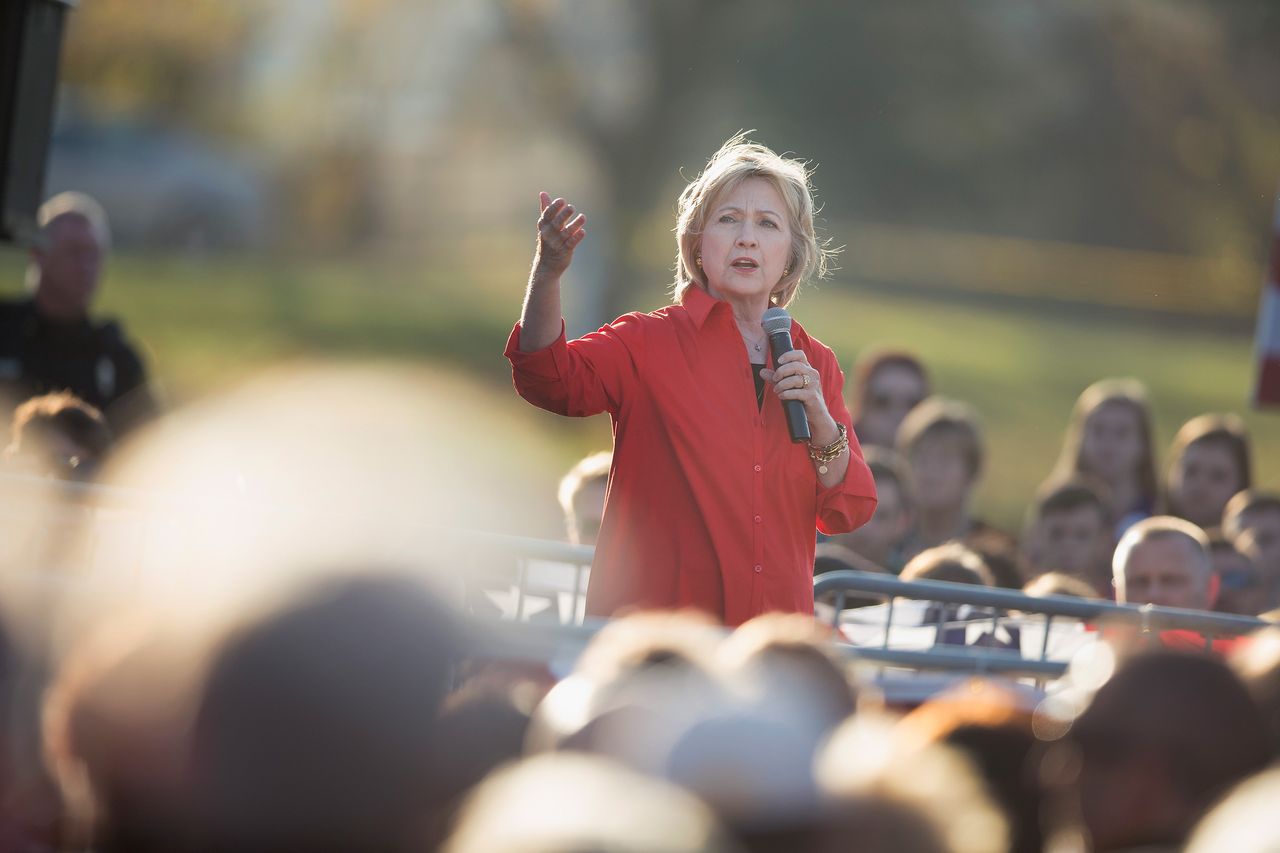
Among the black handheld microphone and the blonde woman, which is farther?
the blonde woman

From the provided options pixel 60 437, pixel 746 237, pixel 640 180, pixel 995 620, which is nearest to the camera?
pixel 746 237

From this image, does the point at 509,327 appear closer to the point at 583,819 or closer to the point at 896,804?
the point at 896,804

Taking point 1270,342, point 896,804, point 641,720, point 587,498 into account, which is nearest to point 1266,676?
point 896,804

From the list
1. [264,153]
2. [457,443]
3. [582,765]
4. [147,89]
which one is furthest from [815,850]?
[264,153]

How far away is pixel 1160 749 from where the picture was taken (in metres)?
2.59

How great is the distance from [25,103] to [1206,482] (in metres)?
4.86

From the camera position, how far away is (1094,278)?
3572 centimetres

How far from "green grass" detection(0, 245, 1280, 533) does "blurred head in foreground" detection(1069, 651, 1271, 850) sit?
1467 centimetres

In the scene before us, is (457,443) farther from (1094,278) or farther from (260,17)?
(1094,278)

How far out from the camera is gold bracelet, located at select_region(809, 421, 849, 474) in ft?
13.3

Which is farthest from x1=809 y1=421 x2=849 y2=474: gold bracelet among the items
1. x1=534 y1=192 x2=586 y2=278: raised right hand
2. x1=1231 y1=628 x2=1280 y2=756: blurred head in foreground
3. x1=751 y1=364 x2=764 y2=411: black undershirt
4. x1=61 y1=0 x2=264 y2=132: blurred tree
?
x1=61 y1=0 x2=264 y2=132: blurred tree

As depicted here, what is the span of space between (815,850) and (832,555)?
3.96m

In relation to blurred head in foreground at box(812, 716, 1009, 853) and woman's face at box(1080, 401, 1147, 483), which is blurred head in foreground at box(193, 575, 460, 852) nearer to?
blurred head in foreground at box(812, 716, 1009, 853)

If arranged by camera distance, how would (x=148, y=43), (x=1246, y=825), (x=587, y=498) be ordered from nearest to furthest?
(x=1246, y=825)
(x=587, y=498)
(x=148, y=43)
